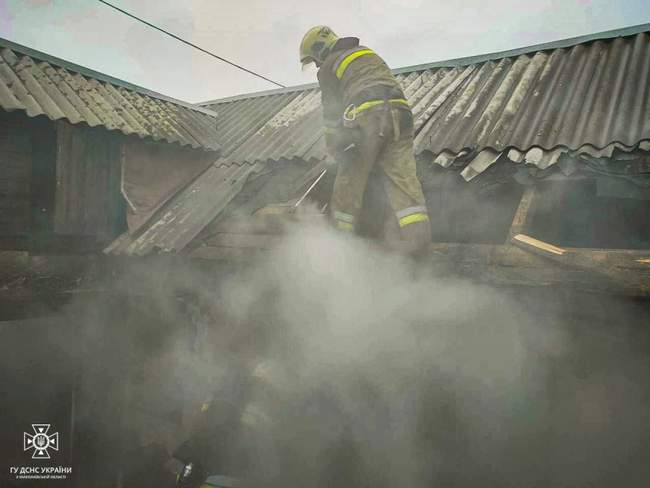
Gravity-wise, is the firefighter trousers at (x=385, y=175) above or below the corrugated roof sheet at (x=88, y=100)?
below

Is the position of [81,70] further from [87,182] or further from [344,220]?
[344,220]

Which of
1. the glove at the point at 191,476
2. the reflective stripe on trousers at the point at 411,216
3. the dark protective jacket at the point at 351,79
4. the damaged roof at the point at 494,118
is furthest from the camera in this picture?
the glove at the point at 191,476

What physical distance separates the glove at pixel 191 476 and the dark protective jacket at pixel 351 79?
367 centimetres

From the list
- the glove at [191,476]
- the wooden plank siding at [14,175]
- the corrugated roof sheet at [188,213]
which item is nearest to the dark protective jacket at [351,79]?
the corrugated roof sheet at [188,213]

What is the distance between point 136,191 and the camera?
609cm

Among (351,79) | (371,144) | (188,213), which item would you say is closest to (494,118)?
(351,79)

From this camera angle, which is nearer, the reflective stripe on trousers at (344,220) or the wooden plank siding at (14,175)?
the reflective stripe on trousers at (344,220)

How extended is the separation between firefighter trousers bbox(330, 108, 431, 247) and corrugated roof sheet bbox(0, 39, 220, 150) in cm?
405

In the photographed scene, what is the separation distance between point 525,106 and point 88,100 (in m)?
6.06

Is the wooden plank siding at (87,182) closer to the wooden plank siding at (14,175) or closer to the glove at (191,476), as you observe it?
the wooden plank siding at (14,175)

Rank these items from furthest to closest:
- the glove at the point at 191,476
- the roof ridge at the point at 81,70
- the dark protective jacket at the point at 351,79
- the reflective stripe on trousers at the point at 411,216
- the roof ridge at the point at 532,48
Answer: the roof ridge at the point at 81,70 < the roof ridge at the point at 532,48 < the glove at the point at 191,476 < the dark protective jacket at the point at 351,79 < the reflective stripe on trousers at the point at 411,216

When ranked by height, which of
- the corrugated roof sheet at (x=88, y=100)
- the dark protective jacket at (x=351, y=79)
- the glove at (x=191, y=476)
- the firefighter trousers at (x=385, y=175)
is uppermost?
the corrugated roof sheet at (x=88, y=100)

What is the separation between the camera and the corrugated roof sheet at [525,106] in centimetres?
370

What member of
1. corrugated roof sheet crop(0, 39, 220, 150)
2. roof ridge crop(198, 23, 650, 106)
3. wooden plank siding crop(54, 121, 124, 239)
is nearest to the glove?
wooden plank siding crop(54, 121, 124, 239)
